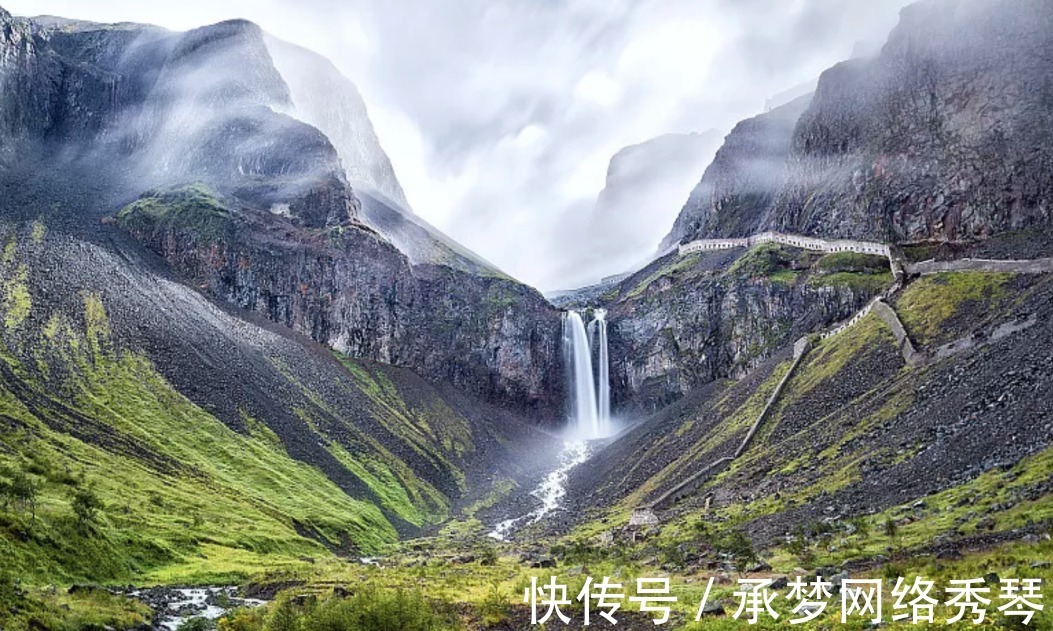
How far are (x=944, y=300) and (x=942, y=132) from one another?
56280 mm

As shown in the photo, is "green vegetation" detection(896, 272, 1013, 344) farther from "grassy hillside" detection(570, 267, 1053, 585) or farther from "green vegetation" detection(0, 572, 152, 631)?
"green vegetation" detection(0, 572, 152, 631)

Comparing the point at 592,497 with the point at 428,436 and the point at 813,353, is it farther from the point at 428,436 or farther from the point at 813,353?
the point at 428,436

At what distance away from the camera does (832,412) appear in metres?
68.4

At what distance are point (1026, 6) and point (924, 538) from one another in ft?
400

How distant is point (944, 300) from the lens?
76.6 m

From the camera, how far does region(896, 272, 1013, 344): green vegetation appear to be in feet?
229

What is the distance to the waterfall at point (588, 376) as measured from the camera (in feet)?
539

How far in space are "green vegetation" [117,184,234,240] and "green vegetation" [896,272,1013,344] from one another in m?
144

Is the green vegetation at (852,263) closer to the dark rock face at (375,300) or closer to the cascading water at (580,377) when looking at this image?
the cascading water at (580,377)

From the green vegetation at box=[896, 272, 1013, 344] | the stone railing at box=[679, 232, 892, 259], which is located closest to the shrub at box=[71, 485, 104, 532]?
the green vegetation at box=[896, 272, 1013, 344]

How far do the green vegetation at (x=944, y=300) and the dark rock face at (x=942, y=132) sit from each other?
97.7ft

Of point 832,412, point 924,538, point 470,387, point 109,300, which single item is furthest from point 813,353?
point 109,300

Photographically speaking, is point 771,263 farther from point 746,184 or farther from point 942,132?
point 746,184

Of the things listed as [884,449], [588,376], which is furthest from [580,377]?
[884,449]
